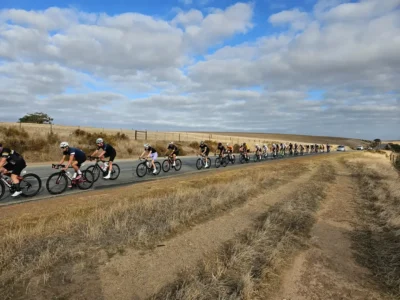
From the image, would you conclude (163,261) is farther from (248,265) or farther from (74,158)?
(74,158)

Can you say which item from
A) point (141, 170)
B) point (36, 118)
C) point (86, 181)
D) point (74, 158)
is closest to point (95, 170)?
point (86, 181)

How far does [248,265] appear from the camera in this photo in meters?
5.08

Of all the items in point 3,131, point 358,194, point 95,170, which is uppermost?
point 3,131

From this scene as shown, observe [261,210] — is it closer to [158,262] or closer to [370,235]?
[370,235]

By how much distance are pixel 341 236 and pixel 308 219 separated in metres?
1.21

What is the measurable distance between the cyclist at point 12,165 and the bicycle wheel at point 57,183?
Answer: 1001mm

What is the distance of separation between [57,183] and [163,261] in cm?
728

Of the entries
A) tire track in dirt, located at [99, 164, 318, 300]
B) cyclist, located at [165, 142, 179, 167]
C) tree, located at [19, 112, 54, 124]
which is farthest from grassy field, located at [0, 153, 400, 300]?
tree, located at [19, 112, 54, 124]

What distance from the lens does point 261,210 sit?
919 centimetres

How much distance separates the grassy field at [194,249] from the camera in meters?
4.33

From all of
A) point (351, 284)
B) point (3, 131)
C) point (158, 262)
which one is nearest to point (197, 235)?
point (158, 262)

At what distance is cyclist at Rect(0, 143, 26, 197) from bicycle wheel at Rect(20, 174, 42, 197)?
21 centimetres

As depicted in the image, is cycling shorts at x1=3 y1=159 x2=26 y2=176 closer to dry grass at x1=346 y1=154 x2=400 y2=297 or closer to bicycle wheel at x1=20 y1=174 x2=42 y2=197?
bicycle wheel at x1=20 y1=174 x2=42 y2=197

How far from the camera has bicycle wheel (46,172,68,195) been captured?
10.5 metres
